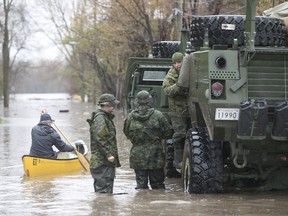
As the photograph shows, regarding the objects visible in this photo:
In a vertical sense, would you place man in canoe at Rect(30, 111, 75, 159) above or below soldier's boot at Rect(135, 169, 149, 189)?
above

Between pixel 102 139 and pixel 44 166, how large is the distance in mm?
3592

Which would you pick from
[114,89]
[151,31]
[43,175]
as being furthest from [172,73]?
[114,89]

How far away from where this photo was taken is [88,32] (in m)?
42.8

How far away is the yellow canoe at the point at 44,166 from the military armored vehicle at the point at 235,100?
379cm

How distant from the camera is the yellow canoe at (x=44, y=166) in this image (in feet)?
40.8

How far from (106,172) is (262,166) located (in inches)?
82.8

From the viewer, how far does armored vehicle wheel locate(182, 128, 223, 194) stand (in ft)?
28.9

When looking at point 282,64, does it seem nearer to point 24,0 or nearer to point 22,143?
point 22,143

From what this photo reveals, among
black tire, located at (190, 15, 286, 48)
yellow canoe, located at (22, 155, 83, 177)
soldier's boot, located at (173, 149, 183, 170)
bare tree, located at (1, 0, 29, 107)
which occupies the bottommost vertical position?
yellow canoe, located at (22, 155, 83, 177)

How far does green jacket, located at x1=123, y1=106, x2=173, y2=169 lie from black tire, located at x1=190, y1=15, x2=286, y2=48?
1260 millimetres

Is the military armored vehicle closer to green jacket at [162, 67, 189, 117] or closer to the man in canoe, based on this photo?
green jacket at [162, 67, 189, 117]

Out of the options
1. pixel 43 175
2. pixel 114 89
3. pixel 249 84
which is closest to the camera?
pixel 249 84

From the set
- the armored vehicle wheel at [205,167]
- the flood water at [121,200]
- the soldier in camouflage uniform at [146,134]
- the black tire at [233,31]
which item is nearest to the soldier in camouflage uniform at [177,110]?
the soldier in camouflage uniform at [146,134]

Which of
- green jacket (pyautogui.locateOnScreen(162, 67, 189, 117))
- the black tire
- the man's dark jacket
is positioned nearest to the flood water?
the man's dark jacket
